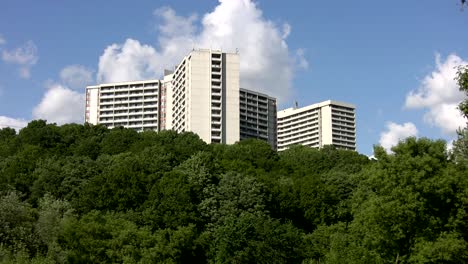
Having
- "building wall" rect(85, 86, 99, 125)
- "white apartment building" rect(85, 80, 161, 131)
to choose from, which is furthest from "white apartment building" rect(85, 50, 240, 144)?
"building wall" rect(85, 86, 99, 125)

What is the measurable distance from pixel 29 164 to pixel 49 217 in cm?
2016

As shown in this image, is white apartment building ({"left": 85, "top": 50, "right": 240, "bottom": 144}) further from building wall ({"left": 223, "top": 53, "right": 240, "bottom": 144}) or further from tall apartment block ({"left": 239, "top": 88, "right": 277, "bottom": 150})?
tall apartment block ({"left": 239, "top": 88, "right": 277, "bottom": 150})

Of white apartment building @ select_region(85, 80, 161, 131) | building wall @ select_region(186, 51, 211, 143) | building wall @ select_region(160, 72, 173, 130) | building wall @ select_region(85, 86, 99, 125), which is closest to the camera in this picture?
building wall @ select_region(186, 51, 211, 143)

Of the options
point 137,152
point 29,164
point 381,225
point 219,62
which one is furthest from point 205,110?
point 381,225

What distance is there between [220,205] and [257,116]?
4326 inches

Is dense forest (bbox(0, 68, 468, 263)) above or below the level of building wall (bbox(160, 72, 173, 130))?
below

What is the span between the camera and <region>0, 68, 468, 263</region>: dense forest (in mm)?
45188

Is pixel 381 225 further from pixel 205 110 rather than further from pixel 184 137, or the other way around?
pixel 205 110

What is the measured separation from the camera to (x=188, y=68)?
152m

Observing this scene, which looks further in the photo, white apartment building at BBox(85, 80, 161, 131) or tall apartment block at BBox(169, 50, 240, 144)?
white apartment building at BBox(85, 80, 161, 131)

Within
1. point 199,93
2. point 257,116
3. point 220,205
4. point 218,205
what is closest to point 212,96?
point 199,93

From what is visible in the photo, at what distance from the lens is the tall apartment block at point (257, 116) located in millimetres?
171250

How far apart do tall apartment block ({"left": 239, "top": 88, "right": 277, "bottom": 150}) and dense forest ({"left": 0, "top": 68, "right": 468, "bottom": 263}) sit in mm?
81067

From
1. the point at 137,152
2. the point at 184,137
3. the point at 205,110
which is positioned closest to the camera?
the point at 137,152
